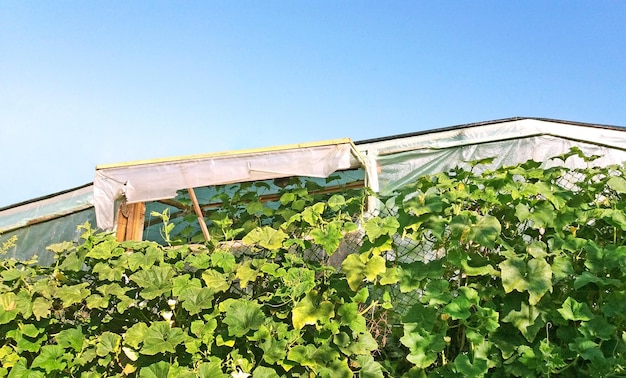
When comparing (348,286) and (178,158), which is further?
(178,158)

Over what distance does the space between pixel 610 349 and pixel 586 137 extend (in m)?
2.98

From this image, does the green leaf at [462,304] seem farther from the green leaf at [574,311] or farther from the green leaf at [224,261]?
the green leaf at [224,261]

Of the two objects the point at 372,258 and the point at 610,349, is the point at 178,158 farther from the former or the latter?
the point at 610,349

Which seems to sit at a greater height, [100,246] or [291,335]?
[100,246]

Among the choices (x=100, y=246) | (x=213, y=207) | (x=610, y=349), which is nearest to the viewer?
(x=610, y=349)

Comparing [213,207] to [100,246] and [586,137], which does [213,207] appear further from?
[586,137]

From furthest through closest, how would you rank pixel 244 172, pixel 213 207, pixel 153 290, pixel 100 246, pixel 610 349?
pixel 213 207 → pixel 244 172 → pixel 100 246 → pixel 153 290 → pixel 610 349

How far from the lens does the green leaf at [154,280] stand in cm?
307

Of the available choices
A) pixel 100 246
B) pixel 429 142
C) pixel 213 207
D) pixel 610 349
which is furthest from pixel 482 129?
pixel 100 246

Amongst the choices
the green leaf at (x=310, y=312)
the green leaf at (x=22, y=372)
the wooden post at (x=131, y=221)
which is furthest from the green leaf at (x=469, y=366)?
the wooden post at (x=131, y=221)

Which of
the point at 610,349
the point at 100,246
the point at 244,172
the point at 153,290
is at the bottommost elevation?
the point at 610,349

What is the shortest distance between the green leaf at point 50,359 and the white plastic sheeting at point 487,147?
2802 mm

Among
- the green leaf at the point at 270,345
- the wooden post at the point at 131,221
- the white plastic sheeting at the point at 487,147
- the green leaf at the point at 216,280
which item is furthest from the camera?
the wooden post at the point at 131,221

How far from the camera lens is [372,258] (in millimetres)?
2744
